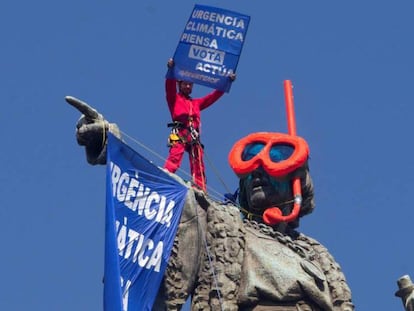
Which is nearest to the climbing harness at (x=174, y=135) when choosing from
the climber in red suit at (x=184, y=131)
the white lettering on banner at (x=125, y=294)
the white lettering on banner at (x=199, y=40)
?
the climber in red suit at (x=184, y=131)

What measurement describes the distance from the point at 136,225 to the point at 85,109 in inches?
68.0

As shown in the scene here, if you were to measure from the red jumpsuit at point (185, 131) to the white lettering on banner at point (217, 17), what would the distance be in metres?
1.22

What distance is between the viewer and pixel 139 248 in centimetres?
4106

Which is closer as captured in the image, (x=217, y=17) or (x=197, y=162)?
(x=197, y=162)

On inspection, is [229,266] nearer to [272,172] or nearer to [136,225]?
[136,225]

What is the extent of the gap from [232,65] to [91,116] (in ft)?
10.2

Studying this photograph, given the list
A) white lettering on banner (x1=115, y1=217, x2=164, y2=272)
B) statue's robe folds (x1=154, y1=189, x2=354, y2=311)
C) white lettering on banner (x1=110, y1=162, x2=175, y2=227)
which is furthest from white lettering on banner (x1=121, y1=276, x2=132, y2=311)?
white lettering on banner (x1=110, y1=162, x2=175, y2=227)

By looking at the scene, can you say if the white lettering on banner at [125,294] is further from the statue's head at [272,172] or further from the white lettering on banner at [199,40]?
the white lettering on banner at [199,40]

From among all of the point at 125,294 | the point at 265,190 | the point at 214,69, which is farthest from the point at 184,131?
the point at 125,294

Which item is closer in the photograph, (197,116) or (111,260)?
(111,260)

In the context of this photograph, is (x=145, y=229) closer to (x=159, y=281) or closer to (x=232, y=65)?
(x=159, y=281)

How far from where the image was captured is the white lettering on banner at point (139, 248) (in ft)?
134

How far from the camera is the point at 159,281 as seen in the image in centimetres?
4109

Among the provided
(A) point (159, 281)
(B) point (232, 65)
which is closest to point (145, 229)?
(A) point (159, 281)
